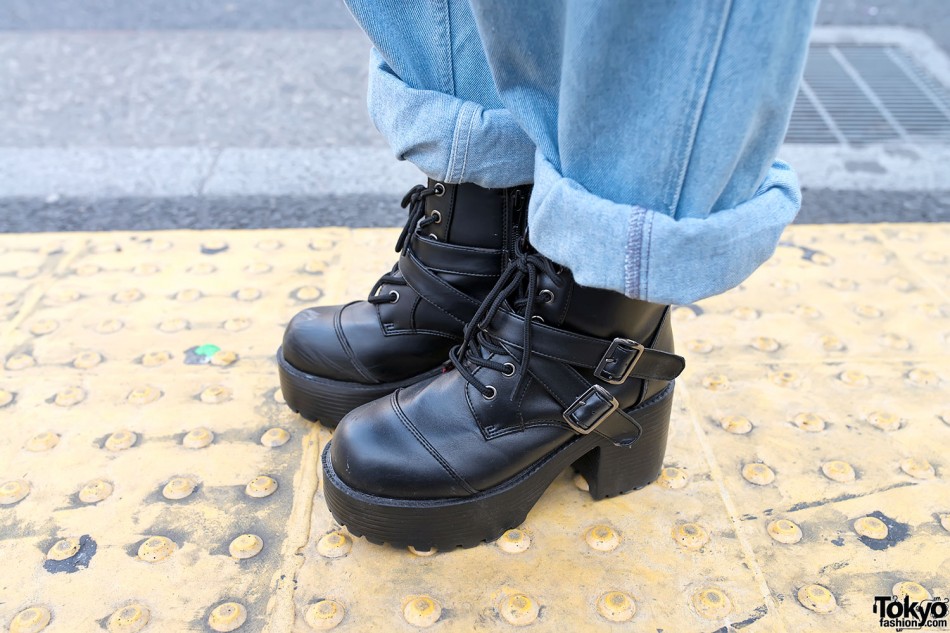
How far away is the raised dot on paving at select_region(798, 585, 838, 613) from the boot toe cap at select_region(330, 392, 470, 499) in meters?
0.37

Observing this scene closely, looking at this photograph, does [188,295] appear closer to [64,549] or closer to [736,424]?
[64,549]

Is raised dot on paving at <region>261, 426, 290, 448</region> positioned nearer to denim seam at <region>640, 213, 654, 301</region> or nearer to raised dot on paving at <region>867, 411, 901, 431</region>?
denim seam at <region>640, 213, 654, 301</region>

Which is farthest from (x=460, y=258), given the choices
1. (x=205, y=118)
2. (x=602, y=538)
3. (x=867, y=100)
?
(x=867, y=100)

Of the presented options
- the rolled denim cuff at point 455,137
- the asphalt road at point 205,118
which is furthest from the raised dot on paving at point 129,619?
the asphalt road at point 205,118

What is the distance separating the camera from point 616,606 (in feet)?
2.65

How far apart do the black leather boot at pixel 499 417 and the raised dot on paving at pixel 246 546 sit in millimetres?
94

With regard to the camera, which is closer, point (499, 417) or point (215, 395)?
point (499, 417)

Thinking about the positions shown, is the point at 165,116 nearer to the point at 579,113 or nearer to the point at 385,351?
the point at 385,351

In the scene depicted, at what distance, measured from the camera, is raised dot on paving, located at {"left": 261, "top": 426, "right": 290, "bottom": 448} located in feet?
3.40

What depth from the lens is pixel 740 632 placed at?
2.55ft

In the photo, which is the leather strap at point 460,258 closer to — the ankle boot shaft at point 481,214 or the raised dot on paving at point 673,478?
the ankle boot shaft at point 481,214

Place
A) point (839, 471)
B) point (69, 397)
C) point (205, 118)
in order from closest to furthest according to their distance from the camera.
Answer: point (839, 471)
point (69, 397)
point (205, 118)

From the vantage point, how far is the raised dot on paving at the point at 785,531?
889 millimetres

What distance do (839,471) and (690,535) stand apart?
240mm
